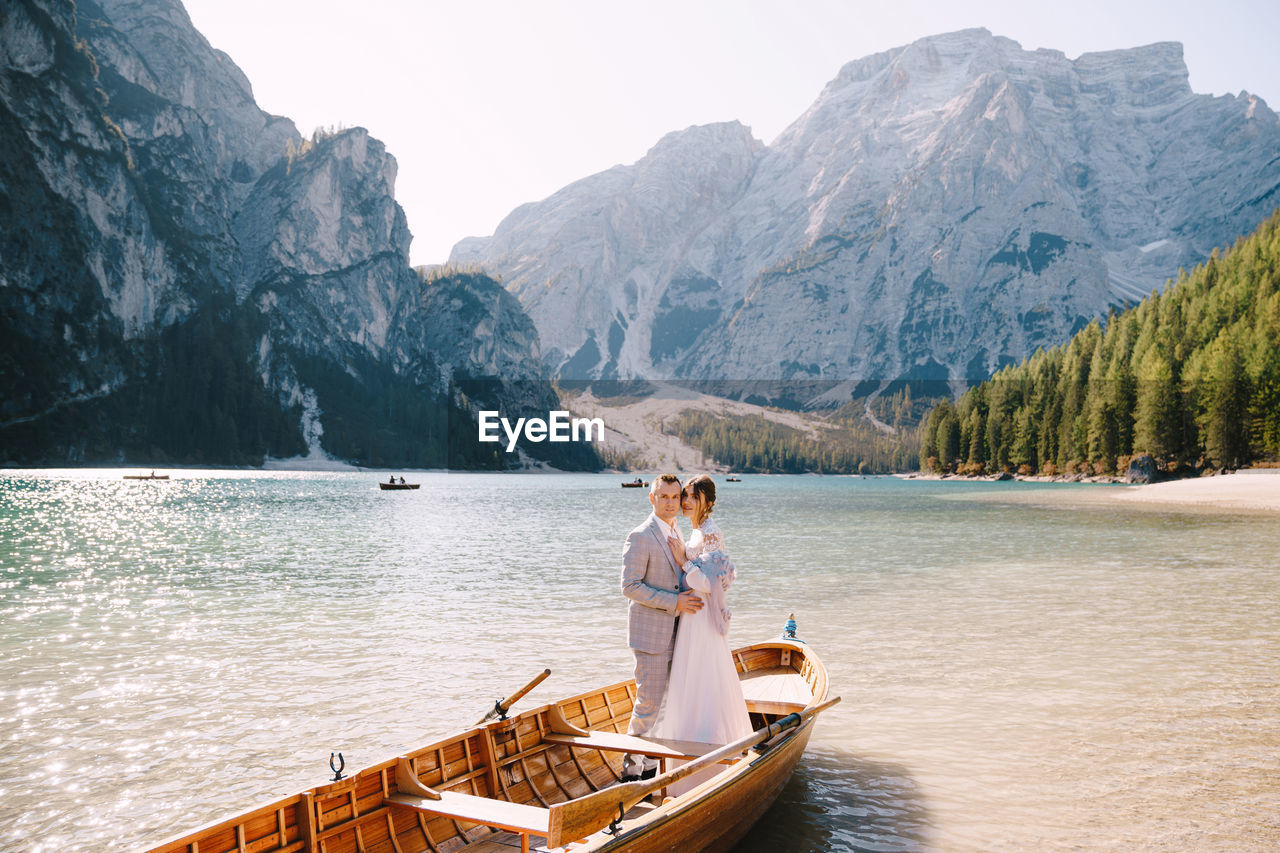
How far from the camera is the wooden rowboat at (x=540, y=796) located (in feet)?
24.7

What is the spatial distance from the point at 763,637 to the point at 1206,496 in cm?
8539

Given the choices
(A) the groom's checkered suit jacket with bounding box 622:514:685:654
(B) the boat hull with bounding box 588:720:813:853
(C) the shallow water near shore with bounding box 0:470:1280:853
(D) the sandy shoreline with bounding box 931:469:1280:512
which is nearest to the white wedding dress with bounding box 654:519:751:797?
(A) the groom's checkered suit jacket with bounding box 622:514:685:654

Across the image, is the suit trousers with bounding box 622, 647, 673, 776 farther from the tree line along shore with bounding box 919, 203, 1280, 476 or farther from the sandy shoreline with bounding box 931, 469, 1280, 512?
the tree line along shore with bounding box 919, 203, 1280, 476

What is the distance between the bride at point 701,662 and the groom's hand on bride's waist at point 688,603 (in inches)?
6.3

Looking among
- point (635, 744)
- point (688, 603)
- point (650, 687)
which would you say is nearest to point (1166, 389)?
point (650, 687)

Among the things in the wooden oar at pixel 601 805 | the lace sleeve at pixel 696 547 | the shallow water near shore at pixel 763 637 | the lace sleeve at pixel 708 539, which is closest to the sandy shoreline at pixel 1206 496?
the shallow water near shore at pixel 763 637

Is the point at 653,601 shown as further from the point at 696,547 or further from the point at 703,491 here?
the point at 703,491

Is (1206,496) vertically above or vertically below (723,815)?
above

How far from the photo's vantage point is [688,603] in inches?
387

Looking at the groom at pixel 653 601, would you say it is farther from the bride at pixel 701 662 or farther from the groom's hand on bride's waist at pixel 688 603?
the bride at pixel 701 662

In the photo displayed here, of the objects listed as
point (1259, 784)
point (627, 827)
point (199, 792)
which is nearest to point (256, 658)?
point (199, 792)

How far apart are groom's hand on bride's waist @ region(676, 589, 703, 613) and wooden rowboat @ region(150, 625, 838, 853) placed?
5.30ft

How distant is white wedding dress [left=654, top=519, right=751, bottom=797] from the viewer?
1012 centimetres

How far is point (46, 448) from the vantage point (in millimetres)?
174500
